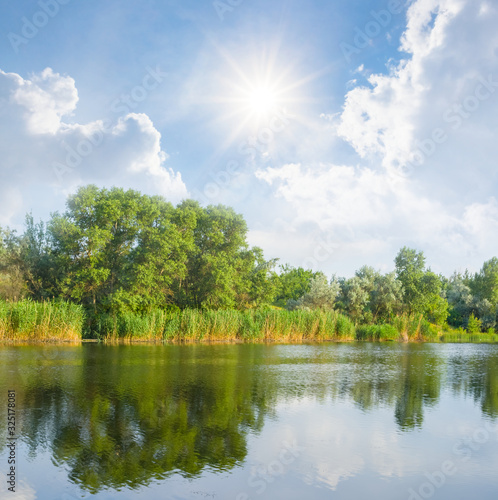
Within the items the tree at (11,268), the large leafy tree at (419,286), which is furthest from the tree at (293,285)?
the tree at (11,268)

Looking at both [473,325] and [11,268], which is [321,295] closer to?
[473,325]

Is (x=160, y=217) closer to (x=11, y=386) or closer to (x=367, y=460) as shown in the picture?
(x=11, y=386)

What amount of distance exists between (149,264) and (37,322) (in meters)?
14.1

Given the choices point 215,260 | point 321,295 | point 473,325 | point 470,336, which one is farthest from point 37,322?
point 473,325

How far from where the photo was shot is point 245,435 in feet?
30.8

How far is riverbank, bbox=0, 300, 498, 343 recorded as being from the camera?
1120 inches

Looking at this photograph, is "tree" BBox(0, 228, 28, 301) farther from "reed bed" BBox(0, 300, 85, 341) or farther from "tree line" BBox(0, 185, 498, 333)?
"reed bed" BBox(0, 300, 85, 341)

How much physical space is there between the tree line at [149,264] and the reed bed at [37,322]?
816cm

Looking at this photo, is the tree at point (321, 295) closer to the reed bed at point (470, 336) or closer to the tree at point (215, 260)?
the tree at point (215, 260)

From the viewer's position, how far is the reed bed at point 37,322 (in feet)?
91.4

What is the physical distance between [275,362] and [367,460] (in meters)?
15.1

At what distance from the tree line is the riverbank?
479 cm

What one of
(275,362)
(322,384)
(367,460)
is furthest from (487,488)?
(275,362)

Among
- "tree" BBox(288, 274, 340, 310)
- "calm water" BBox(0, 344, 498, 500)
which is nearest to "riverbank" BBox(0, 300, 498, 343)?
"tree" BBox(288, 274, 340, 310)
